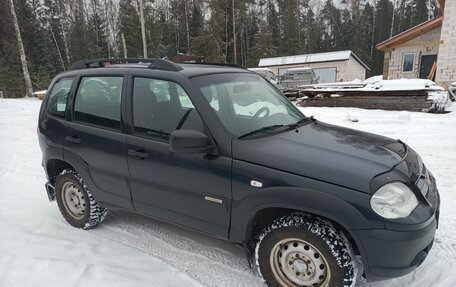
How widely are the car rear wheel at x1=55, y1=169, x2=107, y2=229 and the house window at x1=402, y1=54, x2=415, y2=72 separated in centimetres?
2291

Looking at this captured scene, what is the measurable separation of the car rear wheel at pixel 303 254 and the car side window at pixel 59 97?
271 cm

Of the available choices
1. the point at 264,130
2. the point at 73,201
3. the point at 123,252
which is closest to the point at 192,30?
the point at 73,201

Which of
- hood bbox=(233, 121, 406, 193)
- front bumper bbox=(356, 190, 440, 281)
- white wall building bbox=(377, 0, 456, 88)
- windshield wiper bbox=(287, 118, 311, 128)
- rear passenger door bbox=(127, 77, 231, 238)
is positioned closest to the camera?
front bumper bbox=(356, 190, 440, 281)

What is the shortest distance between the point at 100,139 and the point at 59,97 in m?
1.00

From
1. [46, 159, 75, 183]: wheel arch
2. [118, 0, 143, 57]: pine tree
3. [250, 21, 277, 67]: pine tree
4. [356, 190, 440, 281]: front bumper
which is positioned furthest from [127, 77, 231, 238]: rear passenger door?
[250, 21, 277, 67]: pine tree

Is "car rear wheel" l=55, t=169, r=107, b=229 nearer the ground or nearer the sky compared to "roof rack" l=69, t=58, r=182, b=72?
nearer the ground

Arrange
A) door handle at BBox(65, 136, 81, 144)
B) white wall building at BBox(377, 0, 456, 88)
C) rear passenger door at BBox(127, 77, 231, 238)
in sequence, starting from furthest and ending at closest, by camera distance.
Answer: white wall building at BBox(377, 0, 456, 88), door handle at BBox(65, 136, 81, 144), rear passenger door at BBox(127, 77, 231, 238)

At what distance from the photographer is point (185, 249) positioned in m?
3.39

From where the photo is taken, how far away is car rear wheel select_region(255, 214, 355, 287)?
2.39 meters


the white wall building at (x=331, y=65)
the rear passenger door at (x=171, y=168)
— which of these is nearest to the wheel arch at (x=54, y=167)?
the rear passenger door at (x=171, y=168)

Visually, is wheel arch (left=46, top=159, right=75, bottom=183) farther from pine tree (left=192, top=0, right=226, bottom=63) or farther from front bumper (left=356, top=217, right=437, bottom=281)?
pine tree (left=192, top=0, right=226, bottom=63)

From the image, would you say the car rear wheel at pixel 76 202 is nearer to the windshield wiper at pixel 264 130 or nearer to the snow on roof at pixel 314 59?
the windshield wiper at pixel 264 130

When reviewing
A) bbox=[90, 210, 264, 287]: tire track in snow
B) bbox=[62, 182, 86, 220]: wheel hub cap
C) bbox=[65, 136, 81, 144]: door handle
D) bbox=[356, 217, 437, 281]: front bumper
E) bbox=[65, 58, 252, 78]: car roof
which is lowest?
bbox=[90, 210, 264, 287]: tire track in snow

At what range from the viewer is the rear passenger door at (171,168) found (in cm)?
273
